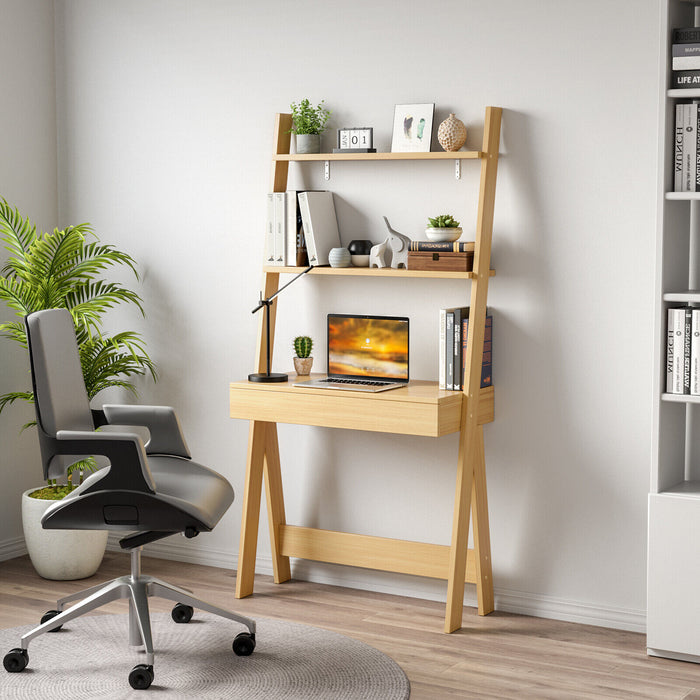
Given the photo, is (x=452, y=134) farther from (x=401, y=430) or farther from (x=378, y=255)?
(x=401, y=430)

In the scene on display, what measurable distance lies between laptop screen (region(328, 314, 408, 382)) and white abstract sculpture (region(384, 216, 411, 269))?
7.9 inches

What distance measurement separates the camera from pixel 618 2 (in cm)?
341

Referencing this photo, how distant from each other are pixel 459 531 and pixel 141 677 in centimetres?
117

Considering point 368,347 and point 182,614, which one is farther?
point 368,347

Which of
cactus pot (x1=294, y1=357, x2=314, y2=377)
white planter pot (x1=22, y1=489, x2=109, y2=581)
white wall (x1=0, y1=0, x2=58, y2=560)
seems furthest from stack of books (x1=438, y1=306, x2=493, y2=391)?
white wall (x1=0, y1=0, x2=58, y2=560)

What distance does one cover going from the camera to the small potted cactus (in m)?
Result: 3.85

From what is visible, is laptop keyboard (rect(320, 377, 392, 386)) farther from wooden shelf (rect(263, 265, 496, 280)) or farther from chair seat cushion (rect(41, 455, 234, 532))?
chair seat cushion (rect(41, 455, 234, 532))

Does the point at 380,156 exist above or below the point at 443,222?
above

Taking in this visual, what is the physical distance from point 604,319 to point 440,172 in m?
0.81

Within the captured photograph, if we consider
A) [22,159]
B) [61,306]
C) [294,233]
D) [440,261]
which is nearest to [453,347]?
[440,261]

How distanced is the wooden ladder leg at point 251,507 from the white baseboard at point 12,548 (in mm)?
1138

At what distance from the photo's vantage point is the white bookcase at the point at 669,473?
10.2 feet

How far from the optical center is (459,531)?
3.48 meters

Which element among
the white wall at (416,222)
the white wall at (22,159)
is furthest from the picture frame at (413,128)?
the white wall at (22,159)
